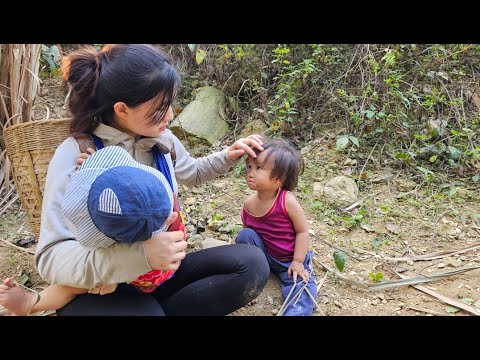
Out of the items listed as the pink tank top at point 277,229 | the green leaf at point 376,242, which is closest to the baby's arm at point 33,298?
the pink tank top at point 277,229

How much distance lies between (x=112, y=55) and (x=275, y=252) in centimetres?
126

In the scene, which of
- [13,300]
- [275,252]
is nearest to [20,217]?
[13,300]

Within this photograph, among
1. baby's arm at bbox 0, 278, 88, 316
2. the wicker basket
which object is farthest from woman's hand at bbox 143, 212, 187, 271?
the wicker basket

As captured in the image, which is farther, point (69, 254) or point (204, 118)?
point (204, 118)

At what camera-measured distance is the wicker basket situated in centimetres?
174

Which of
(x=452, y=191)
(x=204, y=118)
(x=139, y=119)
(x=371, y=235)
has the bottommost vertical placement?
(x=371, y=235)

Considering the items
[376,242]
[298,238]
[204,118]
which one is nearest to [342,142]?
[376,242]

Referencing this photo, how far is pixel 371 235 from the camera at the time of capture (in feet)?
8.77

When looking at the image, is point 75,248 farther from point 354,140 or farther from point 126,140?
point 354,140

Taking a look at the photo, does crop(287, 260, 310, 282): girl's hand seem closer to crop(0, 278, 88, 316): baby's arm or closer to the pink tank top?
the pink tank top

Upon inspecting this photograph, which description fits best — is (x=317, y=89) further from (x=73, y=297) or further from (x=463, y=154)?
(x=73, y=297)

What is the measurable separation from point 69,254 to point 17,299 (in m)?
0.33

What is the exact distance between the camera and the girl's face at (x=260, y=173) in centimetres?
200

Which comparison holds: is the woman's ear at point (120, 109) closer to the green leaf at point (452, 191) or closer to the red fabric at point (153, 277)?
the red fabric at point (153, 277)
